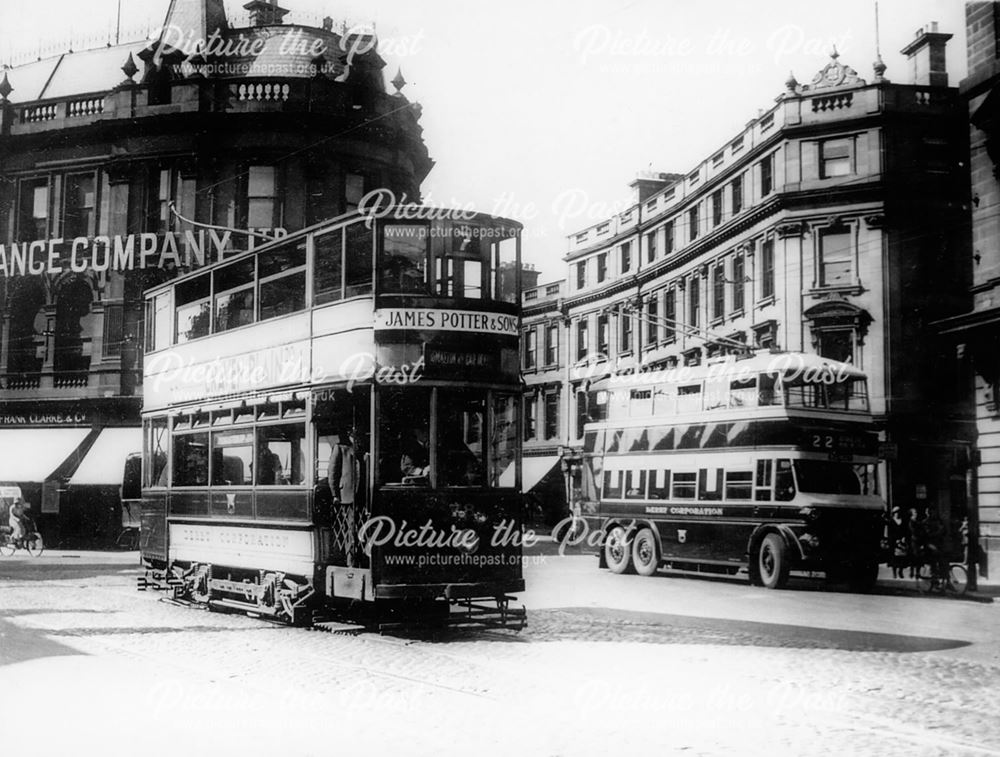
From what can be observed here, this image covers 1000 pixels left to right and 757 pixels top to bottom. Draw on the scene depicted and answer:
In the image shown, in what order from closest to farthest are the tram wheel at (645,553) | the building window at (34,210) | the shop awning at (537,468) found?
the tram wheel at (645,553) < the building window at (34,210) < the shop awning at (537,468)

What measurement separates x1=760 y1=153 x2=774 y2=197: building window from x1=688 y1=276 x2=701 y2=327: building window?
6.50 ft

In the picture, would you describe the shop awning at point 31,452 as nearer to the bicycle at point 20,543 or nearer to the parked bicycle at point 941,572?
the bicycle at point 20,543

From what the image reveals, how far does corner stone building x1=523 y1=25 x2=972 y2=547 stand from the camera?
18.3 metres

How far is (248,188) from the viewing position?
30000 mm

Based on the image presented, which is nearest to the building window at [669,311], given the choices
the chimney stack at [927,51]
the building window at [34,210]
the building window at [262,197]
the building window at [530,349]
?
the building window at [530,349]

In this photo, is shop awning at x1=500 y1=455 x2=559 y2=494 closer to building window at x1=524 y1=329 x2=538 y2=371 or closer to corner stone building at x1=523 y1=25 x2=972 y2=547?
building window at x1=524 y1=329 x2=538 y2=371

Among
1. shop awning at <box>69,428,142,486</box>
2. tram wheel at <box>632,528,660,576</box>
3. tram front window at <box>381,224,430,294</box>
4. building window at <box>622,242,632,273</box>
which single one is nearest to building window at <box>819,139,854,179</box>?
building window at <box>622,242,632,273</box>

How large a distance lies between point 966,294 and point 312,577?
12.9m

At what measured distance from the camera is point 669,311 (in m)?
21.7

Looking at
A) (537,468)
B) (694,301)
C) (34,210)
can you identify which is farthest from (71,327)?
(694,301)

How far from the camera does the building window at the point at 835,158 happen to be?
19.1 metres

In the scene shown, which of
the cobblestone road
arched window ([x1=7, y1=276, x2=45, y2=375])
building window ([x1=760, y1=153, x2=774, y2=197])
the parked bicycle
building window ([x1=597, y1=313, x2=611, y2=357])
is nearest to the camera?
the cobblestone road

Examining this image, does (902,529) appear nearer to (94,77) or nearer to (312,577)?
(312,577)

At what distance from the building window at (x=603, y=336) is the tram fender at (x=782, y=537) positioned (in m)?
5.80
